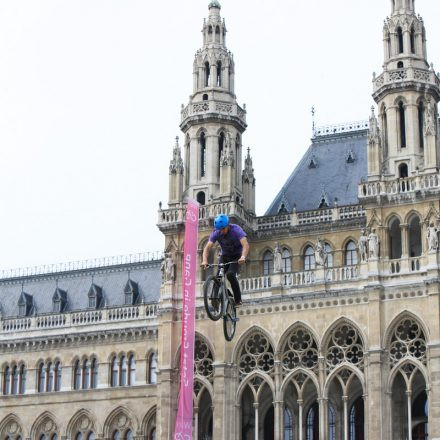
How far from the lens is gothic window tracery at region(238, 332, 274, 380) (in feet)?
182

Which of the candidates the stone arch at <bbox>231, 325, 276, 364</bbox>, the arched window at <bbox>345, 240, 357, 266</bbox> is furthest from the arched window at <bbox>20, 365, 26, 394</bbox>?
the arched window at <bbox>345, 240, 357, 266</bbox>

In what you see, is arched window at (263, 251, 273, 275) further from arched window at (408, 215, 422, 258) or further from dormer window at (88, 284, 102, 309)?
dormer window at (88, 284, 102, 309)

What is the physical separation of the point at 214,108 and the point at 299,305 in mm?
12474

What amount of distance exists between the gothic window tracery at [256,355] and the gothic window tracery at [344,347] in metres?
3.02

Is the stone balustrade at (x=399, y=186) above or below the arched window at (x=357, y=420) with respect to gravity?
→ above

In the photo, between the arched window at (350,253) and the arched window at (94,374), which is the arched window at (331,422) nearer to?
the arched window at (350,253)

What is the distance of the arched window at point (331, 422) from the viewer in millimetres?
55156

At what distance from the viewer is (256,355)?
5581 cm

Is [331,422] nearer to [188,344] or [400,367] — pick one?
[400,367]

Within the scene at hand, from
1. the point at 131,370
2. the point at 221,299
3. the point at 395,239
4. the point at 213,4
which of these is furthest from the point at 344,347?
the point at 221,299

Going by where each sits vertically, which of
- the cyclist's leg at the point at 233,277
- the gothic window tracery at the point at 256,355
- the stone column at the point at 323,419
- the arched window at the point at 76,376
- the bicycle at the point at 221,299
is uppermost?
the arched window at the point at 76,376

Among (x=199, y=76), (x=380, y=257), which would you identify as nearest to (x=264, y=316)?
(x=380, y=257)

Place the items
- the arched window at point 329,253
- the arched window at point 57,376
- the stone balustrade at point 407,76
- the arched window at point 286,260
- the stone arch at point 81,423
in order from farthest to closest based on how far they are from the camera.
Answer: the arched window at point 57,376, the stone arch at point 81,423, the arched window at point 286,260, the arched window at point 329,253, the stone balustrade at point 407,76

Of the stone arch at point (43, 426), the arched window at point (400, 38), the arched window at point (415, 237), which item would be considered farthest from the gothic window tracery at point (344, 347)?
the stone arch at point (43, 426)
